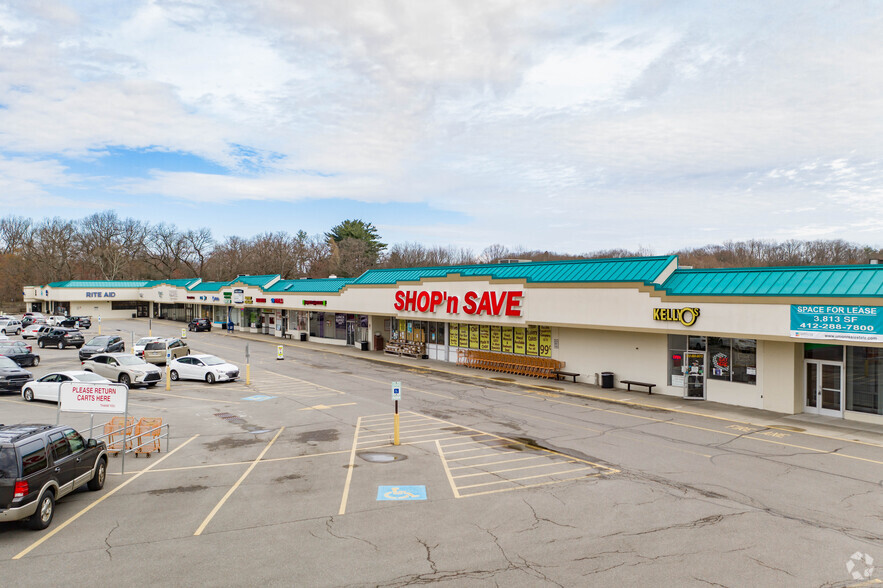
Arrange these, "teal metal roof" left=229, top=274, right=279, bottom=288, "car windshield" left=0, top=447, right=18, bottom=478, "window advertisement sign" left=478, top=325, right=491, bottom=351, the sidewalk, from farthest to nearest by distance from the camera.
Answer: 1. "teal metal roof" left=229, top=274, right=279, bottom=288
2. "window advertisement sign" left=478, top=325, right=491, bottom=351
3. the sidewalk
4. "car windshield" left=0, top=447, right=18, bottom=478

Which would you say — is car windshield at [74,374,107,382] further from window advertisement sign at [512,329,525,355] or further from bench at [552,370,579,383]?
bench at [552,370,579,383]

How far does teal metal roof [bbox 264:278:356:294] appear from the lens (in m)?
48.0

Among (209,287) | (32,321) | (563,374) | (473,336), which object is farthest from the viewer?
(209,287)

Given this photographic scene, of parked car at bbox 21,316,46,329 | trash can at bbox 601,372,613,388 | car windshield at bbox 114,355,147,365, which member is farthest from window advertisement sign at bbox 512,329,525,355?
parked car at bbox 21,316,46,329

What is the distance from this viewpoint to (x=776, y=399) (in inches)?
861

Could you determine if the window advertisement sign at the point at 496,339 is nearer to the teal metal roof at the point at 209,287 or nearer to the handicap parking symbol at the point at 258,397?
the handicap parking symbol at the point at 258,397

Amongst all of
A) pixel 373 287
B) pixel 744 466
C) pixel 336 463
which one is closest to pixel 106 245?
pixel 373 287

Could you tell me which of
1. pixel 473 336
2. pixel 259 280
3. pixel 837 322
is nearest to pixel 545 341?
pixel 473 336

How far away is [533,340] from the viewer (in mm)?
32062

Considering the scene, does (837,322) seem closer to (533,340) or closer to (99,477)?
(533,340)

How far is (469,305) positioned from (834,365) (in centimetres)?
1844

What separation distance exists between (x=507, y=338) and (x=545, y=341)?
2.99 meters

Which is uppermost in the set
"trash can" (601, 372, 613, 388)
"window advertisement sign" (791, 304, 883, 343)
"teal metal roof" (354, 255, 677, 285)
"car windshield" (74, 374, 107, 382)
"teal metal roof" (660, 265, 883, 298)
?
"teal metal roof" (354, 255, 677, 285)

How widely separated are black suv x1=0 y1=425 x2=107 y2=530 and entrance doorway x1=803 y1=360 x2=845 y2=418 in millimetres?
24261
